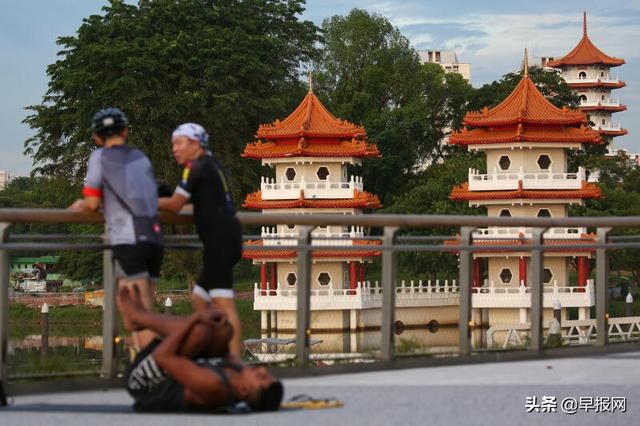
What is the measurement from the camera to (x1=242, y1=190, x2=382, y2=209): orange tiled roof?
71562 mm

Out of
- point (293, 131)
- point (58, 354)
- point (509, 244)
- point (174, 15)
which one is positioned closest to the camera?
point (58, 354)

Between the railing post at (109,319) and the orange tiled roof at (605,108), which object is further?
the orange tiled roof at (605,108)

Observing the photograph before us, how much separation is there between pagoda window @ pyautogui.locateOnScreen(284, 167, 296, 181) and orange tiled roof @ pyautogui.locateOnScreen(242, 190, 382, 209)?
8.45ft

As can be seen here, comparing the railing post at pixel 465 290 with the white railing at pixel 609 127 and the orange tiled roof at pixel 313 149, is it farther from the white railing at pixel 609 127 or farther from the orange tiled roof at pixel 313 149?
the white railing at pixel 609 127

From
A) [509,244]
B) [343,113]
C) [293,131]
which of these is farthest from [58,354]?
[343,113]

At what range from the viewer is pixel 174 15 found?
3068 inches

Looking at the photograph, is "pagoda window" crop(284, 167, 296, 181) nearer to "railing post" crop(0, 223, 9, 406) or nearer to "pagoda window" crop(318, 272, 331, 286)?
"pagoda window" crop(318, 272, 331, 286)

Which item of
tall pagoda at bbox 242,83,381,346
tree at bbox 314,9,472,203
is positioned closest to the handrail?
tall pagoda at bbox 242,83,381,346

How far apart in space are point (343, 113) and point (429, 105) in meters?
11.5

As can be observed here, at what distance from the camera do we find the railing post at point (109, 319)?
10.1 m

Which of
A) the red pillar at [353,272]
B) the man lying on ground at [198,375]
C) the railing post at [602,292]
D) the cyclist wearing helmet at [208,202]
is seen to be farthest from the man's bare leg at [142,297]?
the red pillar at [353,272]

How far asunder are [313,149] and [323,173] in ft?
5.18

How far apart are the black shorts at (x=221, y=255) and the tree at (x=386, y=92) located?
79716 mm

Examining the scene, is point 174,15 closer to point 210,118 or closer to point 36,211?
point 210,118
